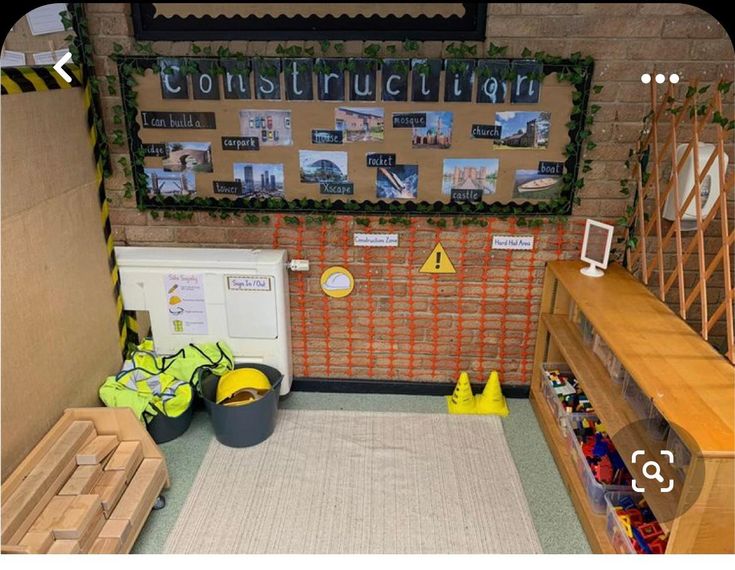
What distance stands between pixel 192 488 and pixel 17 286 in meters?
1.04

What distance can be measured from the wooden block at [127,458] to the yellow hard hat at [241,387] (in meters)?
0.42

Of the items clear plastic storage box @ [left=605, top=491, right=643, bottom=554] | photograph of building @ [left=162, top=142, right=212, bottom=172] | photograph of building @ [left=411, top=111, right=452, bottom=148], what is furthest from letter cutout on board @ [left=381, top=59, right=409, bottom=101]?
clear plastic storage box @ [left=605, top=491, right=643, bottom=554]

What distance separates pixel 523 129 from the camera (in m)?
2.48

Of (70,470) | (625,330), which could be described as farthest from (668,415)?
(70,470)

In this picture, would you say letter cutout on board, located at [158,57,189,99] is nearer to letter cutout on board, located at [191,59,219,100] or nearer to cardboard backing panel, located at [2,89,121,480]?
letter cutout on board, located at [191,59,219,100]

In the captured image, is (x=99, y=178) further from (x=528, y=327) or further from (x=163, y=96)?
(x=528, y=327)

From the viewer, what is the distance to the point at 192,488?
7.73 ft

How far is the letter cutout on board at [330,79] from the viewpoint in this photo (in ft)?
7.84

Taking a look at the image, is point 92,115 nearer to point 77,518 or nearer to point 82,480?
point 82,480

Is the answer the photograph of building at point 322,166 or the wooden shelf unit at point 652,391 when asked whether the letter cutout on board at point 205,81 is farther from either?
the wooden shelf unit at point 652,391

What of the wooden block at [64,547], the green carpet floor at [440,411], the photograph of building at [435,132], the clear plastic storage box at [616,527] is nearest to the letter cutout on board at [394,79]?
the photograph of building at [435,132]

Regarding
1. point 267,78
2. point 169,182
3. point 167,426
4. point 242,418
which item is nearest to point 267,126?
→ point 267,78

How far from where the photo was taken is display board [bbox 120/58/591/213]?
2412 millimetres

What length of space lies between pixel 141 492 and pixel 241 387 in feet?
2.06
